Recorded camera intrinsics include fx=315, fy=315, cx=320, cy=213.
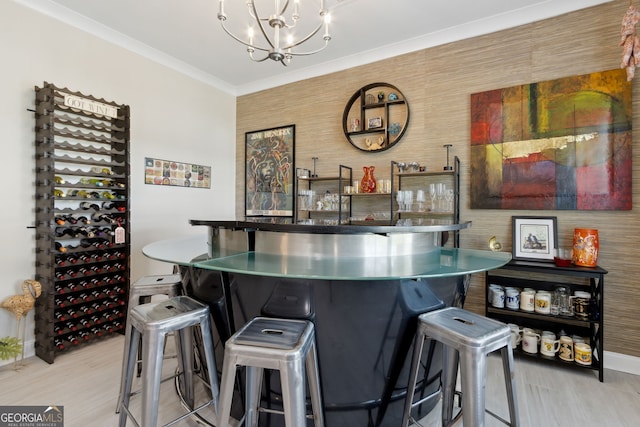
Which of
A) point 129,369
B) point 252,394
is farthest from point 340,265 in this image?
point 129,369

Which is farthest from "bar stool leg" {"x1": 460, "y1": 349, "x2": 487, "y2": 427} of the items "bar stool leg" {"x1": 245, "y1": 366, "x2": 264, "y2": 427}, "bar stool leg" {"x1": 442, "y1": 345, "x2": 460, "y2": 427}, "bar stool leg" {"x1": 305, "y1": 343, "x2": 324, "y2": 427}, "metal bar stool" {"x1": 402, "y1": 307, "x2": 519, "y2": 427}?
"bar stool leg" {"x1": 245, "y1": 366, "x2": 264, "y2": 427}

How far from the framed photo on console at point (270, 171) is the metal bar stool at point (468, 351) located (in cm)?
284

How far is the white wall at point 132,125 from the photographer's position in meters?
2.49

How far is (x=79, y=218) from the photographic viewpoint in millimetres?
2764

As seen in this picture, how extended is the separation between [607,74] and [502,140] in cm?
84

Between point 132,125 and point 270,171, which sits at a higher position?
point 132,125

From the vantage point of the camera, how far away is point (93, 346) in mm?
2822

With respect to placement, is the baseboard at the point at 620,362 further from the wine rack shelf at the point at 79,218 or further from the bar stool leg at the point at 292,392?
the bar stool leg at the point at 292,392

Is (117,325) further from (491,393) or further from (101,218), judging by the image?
(491,393)

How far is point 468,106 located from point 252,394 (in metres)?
3.02

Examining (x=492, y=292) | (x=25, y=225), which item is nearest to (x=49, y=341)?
(x=25, y=225)

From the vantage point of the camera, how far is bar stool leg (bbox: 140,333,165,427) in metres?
1.37

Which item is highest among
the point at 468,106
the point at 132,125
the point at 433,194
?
the point at 468,106

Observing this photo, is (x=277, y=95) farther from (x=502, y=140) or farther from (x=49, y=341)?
(x=49, y=341)
